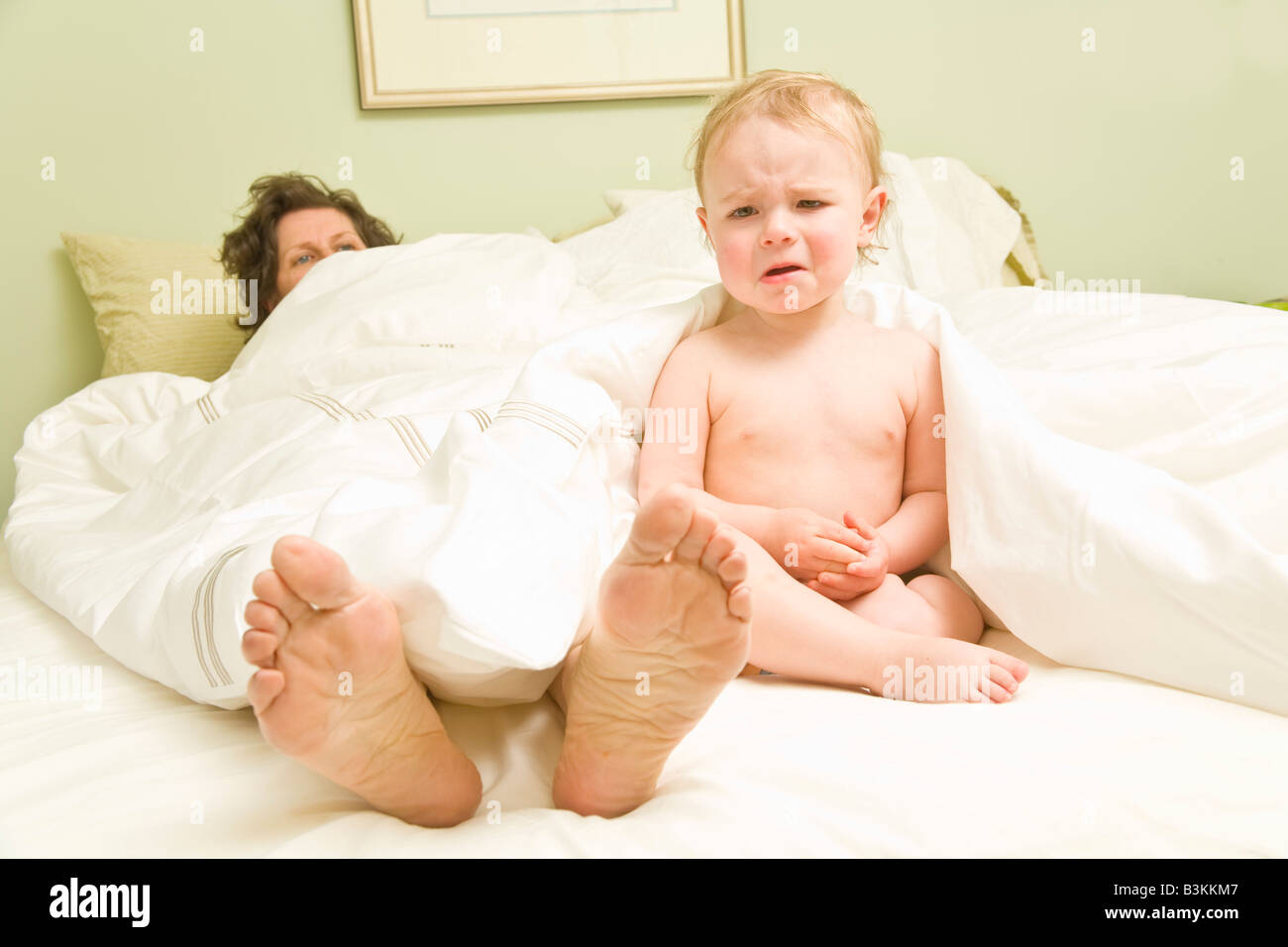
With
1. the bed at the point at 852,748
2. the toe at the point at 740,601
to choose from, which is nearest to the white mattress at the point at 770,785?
the bed at the point at 852,748

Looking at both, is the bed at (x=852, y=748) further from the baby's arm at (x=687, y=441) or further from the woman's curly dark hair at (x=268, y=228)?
the woman's curly dark hair at (x=268, y=228)

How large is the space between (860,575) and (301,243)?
1392 millimetres

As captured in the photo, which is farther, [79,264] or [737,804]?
[79,264]

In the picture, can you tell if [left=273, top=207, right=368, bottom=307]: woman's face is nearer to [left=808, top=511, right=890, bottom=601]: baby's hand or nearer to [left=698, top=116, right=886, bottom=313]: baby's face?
[left=698, top=116, right=886, bottom=313]: baby's face

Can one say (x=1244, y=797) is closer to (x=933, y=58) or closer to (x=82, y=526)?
(x=82, y=526)

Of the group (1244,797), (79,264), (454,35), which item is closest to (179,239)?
(79,264)

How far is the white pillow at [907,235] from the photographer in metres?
1.85

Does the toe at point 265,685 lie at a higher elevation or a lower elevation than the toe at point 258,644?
lower

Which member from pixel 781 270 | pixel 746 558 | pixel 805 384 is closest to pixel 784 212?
pixel 781 270

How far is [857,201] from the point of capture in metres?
1.03

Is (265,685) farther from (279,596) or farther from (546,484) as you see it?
(546,484)

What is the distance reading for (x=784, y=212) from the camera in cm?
99

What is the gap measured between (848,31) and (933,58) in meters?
0.21
